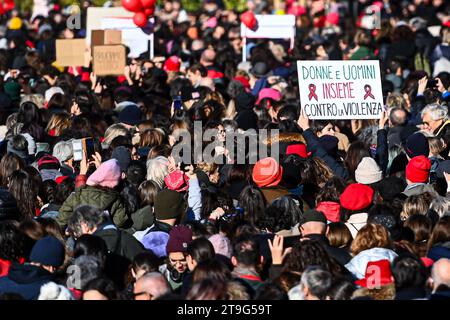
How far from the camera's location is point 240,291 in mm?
7844

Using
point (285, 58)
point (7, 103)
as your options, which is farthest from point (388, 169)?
point (285, 58)

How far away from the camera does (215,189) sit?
10.6 meters

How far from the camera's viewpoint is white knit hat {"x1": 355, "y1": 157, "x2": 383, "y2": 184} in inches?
439

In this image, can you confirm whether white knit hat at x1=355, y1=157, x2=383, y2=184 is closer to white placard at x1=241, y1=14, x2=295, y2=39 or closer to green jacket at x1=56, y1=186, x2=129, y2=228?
green jacket at x1=56, y1=186, x2=129, y2=228

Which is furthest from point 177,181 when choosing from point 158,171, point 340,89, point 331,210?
point 340,89

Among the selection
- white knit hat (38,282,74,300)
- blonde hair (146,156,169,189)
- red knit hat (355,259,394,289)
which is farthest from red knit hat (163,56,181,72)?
white knit hat (38,282,74,300)

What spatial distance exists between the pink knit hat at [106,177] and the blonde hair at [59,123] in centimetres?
312

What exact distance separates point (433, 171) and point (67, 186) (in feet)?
11.2

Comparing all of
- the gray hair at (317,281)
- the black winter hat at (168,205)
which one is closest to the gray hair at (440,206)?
the black winter hat at (168,205)

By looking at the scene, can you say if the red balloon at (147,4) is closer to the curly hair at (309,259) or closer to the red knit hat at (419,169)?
the red knit hat at (419,169)

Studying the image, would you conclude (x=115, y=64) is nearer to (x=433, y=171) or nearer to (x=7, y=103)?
(x=7, y=103)

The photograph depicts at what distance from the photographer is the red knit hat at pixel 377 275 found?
8156 mm

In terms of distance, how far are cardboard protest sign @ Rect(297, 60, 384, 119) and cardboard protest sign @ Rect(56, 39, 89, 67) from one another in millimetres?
5138

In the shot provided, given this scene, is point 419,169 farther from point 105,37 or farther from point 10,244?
point 105,37
